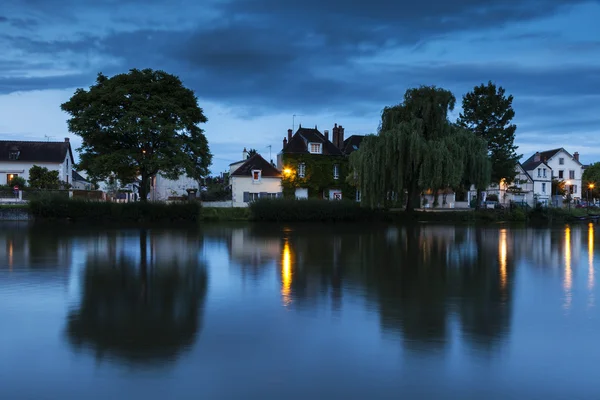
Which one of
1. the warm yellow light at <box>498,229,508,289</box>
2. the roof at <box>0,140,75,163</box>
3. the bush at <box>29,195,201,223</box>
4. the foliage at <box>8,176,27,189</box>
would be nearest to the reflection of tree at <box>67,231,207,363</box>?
the warm yellow light at <box>498,229,508,289</box>

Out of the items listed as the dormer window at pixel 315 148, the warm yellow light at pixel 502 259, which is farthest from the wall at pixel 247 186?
the warm yellow light at pixel 502 259

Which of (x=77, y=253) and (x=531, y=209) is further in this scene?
(x=531, y=209)

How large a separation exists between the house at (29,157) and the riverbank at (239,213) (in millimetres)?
22422

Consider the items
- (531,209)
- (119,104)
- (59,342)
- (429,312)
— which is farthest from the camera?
(531,209)

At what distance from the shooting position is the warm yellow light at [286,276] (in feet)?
37.0

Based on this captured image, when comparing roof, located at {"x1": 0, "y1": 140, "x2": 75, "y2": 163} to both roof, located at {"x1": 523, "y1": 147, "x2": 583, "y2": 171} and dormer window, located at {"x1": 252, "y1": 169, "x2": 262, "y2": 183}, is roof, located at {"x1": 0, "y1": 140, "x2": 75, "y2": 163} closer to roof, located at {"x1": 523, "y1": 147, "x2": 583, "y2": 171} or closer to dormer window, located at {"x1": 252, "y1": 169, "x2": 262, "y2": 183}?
dormer window, located at {"x1": 252, "y1": 169, "x2": 262, "y2": 183}

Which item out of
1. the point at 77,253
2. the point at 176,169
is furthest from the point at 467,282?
the point at 176,169

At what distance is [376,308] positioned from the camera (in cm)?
1016

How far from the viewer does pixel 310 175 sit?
2222 inches

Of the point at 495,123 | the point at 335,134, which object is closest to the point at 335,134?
the point at 335,134

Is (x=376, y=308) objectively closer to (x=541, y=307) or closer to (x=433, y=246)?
(x=541, y=307)

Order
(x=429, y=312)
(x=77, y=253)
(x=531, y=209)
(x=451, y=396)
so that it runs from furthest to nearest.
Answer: (x=531, y=209)
(x=77, y=253)
(x=429, y=312)
(x=451, y=396)

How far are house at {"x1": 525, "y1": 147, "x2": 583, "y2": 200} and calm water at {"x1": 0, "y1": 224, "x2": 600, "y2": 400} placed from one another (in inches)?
3051

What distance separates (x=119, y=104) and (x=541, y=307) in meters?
36.8
